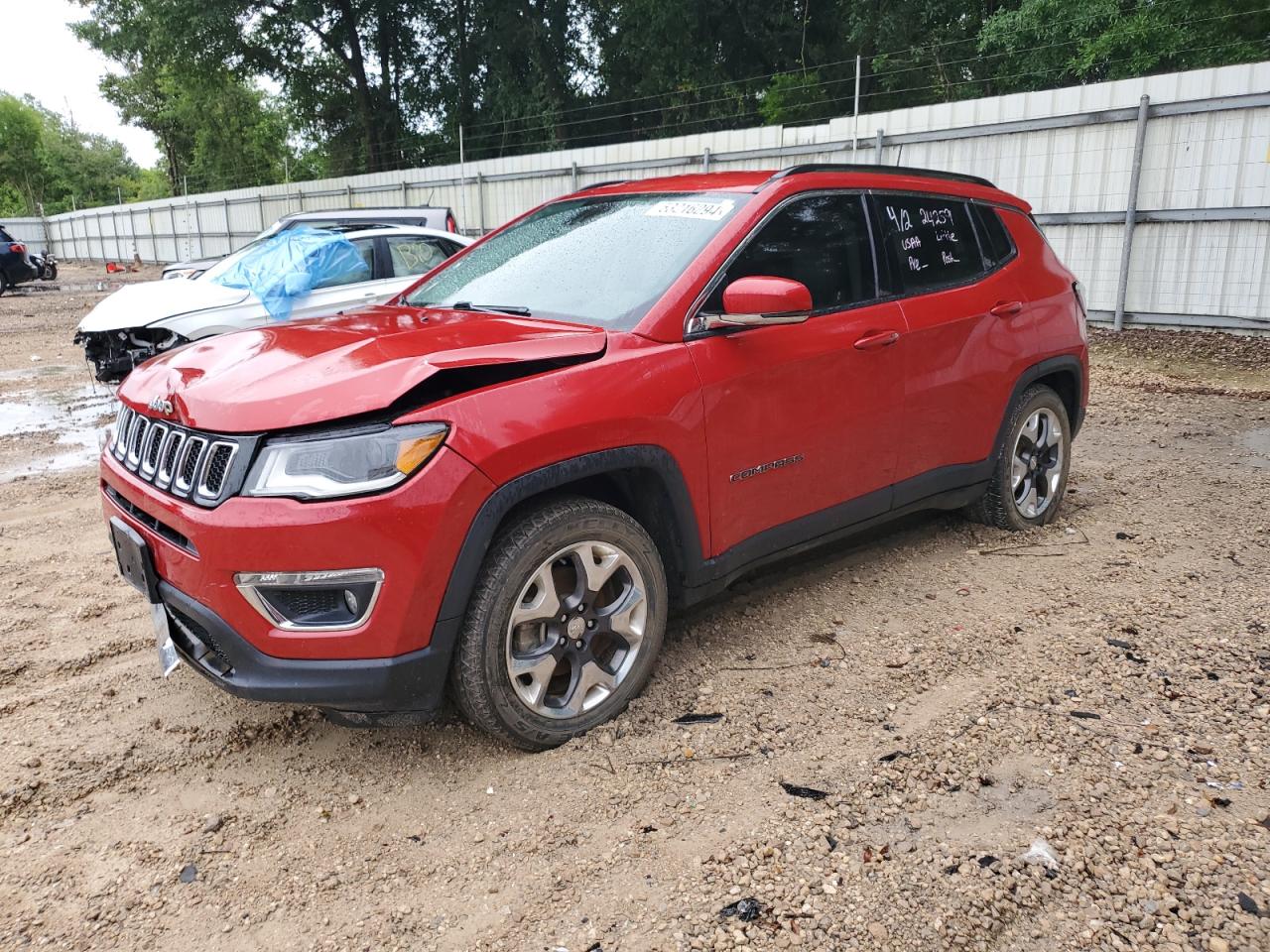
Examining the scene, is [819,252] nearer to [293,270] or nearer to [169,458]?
[169,458]

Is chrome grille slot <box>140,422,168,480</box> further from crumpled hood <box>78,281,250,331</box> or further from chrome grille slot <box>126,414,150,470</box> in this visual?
crumpled hood <box>78,281,250,331</box>

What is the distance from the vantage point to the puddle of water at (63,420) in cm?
684

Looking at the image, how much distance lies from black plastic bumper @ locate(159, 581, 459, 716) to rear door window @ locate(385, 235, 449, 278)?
7.03 meters

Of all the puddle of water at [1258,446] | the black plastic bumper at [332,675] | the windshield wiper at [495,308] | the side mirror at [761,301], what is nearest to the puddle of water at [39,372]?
the windshield wiper at [495,308]

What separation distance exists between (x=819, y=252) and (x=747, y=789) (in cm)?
208

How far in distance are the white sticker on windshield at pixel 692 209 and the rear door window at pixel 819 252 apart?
0.17 meters

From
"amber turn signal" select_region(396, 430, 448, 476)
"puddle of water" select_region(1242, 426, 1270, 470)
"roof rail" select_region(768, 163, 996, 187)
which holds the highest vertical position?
"roof rail" select_region(768, 163, 996, 187)

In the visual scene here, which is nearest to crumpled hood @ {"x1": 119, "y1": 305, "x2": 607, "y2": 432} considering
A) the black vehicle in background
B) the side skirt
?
the side skirt

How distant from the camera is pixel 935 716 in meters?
3.18

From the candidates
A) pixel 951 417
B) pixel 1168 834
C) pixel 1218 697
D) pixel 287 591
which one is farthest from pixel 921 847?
pixel 951 417

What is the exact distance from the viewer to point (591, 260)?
3.65 metres

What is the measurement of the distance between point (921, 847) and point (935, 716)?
28.6 inches

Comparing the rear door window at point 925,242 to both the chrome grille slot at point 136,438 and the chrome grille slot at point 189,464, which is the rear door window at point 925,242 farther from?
the chrome grille slot at point 136,438

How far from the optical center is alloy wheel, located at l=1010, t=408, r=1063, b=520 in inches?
190
